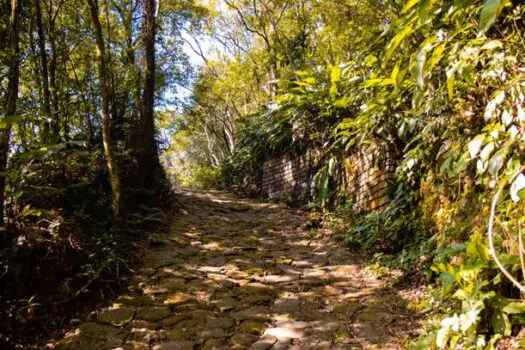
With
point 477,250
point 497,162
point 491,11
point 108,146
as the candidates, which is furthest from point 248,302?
point 491,11

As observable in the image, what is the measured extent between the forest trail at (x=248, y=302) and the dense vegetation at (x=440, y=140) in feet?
1.39

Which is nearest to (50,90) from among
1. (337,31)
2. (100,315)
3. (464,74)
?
(100,315)

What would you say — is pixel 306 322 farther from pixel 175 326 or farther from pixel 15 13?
pixel 15 13

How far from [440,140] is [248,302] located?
7.89 feet

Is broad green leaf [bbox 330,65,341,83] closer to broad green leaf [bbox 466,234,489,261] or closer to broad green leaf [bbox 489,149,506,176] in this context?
broad green leaf [bbox 466,234,489,261]

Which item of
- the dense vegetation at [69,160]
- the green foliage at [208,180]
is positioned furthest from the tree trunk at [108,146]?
the green foliage at [208,180]

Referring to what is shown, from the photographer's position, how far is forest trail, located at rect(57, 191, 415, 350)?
9.48 feet

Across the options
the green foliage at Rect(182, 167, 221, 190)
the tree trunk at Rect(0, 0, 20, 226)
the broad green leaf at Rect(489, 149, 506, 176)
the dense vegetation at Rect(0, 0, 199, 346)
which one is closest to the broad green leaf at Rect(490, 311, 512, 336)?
the broad green leaf at Rect(489, 149, 506, 176)

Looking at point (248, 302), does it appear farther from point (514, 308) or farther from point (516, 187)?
point (516, 187)

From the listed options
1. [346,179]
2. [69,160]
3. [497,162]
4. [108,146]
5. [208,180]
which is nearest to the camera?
[497,162]

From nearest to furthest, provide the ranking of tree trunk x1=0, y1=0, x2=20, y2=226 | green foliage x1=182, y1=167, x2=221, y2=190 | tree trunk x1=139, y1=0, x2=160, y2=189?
tree trunk x1=0, y1=0, x2=20, y2=226 → tree trunk x1=139, y1=0, x2=160, y2=189 → green foliage x1=182, y1=167, x2=221, y2=190

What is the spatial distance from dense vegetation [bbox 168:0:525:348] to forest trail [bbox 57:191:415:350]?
423 mm

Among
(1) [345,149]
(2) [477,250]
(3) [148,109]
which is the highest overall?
(3) [148,109]

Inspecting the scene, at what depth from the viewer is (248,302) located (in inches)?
141
